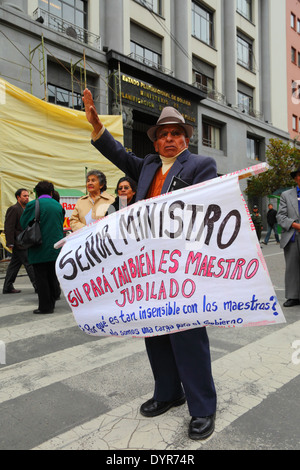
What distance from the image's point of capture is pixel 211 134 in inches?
944

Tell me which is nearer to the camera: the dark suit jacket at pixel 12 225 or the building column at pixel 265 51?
the dark suit jacket at pixel 12 225

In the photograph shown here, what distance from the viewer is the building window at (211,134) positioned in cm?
2353

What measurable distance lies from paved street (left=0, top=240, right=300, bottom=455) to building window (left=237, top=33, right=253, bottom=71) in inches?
1018

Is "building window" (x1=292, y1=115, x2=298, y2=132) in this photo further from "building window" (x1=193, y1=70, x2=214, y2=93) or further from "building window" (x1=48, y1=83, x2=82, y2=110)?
"building window" (x1=48, y1=83, x2=82, y2=110)

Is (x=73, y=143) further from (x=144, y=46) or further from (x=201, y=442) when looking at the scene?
(x=201, y=442)

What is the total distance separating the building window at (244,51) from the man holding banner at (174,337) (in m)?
26.3

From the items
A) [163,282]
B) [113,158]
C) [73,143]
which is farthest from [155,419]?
[73,143]

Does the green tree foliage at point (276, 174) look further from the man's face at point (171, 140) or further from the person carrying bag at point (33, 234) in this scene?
the man's face at point (171, 140)

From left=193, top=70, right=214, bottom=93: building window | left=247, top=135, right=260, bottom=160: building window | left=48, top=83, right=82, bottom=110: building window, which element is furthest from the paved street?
left=247, top=135, right=260, bottom=160: building window

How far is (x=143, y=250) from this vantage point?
2191 millimetres

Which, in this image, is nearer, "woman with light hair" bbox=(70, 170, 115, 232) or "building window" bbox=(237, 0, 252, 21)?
"woman with light hair" bbox=(70, 170, 115, 232)

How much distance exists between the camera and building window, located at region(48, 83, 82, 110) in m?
15.0

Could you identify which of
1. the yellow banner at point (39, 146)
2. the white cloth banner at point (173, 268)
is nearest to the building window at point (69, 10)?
the yellow banner at point (39, 146)

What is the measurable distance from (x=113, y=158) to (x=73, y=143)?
11.4m
